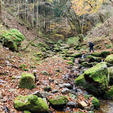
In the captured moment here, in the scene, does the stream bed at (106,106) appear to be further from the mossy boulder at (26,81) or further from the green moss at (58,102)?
the mossy boulder at (26,81)

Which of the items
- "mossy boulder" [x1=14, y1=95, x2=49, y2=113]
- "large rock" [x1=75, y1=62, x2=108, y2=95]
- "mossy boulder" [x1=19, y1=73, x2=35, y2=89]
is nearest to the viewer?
"mossy boulder" [x1=14, y1=95, x2=49, y2=113]

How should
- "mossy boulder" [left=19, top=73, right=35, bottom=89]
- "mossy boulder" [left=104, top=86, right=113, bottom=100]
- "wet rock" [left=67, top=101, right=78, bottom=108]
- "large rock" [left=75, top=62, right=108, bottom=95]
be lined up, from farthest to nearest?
"large rock" [left=75, top=62, right=108, bottom=95] → "mossy boulder" [left=104, top=86, right=113, bottom=100] → "mossy boulder" [left=19, top=73, right=35, bottom=89] → "wet rock" [left=67, top=101, right=78, bottom=108]

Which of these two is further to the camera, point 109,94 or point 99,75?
point 99,75

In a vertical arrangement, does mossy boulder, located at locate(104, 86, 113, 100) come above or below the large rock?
below

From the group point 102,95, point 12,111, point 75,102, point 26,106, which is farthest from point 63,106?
point 102,95

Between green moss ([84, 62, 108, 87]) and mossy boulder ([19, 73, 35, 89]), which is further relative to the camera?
green moss ([84, 62, 108, 87])

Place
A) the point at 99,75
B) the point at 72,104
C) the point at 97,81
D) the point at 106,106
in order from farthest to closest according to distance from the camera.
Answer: the point at 99,75 < the point at 97,81 < the point at 106,106 < the point at 72,104

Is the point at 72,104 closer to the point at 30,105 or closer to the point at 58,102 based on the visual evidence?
the point at 58,102

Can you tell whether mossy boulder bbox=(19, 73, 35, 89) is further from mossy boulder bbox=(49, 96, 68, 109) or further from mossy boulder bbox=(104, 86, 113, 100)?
mossy boulder bbox=(104, 86, 113, 100)

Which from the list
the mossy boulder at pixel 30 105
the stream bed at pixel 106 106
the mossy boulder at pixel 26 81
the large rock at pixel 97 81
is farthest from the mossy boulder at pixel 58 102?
the large rock at pixel 97 81

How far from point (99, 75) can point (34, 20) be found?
86.5 feet

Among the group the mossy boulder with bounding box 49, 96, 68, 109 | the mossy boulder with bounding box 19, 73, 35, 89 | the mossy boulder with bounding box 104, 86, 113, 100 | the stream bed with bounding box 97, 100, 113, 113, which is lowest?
the stream bed with bounding box 97, 100, 113, 113

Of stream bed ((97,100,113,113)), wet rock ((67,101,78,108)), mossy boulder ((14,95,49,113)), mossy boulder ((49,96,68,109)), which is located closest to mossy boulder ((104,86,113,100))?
stream bed ((97,100,113,113))

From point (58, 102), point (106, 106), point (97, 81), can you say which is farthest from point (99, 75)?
point (58, 102)
